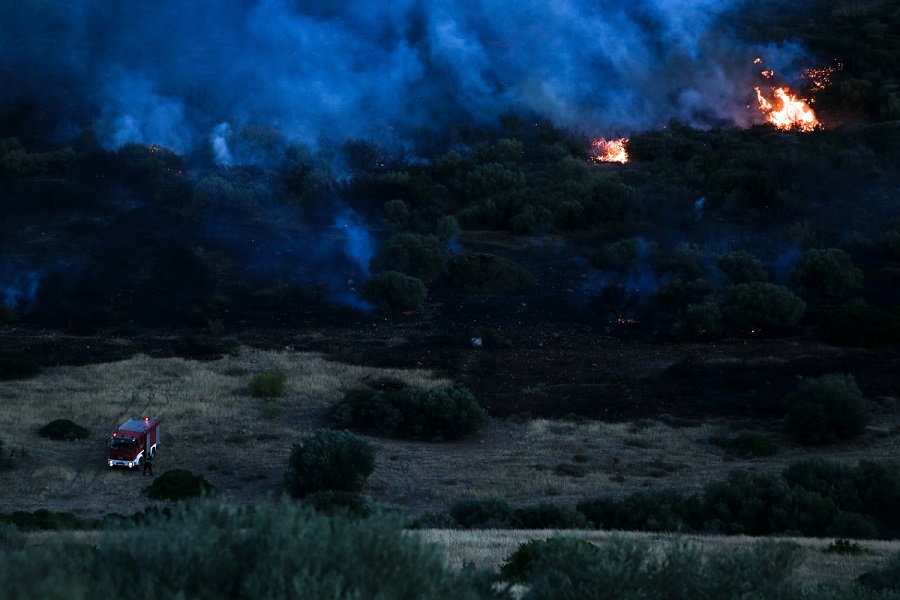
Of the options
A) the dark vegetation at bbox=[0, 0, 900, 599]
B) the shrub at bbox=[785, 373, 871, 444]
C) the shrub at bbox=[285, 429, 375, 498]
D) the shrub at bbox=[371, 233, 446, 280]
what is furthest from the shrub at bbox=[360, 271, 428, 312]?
the shrub at bbox=[785, 373, 871, 444]

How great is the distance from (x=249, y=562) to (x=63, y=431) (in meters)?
12.3

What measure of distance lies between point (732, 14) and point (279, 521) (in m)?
50.9

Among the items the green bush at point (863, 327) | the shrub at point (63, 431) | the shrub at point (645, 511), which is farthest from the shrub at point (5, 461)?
the green bush at point (863, 327)

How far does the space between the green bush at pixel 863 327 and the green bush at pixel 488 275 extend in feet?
24.5

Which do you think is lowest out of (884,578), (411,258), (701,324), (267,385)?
(884,578)

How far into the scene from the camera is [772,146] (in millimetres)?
37219

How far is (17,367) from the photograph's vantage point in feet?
→ 62.9

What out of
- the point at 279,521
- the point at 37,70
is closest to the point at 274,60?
the point at 37,70

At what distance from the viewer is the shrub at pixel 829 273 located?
24578 mm

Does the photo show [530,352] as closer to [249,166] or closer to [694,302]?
[694,302]

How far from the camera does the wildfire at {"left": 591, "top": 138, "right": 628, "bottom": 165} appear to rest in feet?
126

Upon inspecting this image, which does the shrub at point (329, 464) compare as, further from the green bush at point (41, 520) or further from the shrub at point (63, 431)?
the shrub at point (63, 431)

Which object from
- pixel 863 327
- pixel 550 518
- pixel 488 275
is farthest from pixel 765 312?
pixel 550 518

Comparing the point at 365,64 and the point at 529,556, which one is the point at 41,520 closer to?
the point at 529,556
